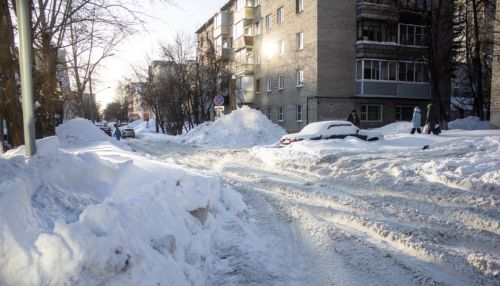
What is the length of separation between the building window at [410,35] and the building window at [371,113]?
17.4 ft

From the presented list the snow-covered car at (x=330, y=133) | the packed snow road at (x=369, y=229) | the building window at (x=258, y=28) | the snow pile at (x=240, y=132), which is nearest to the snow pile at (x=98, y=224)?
the packed snow road at (x=369, y=229)

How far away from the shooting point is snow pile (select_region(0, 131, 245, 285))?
9.00 ft

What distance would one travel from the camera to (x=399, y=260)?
468cm

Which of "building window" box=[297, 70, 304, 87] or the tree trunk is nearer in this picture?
the tree trunk

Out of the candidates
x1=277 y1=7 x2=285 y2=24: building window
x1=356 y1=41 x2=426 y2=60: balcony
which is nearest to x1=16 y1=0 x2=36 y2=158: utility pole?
x1=356 y1=41 x2=426 y2=60: balcony

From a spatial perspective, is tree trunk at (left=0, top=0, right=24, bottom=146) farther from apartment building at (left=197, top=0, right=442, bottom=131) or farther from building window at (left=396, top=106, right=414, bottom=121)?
building window at (left=396, top=106, right=414, bottom=121)

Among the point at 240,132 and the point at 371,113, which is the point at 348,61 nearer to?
the point at 371,113

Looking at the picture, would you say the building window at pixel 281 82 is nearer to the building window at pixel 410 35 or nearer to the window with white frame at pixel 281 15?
the window with white frame at pixel 281 15

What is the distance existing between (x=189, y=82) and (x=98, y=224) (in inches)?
1444

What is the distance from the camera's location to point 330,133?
53.8ft

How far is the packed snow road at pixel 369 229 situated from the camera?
4352 millimetres

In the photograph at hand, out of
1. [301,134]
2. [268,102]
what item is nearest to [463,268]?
[301,134]

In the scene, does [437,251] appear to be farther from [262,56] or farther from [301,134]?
[262,56]

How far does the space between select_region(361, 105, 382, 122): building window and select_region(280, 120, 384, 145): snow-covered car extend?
12.8 meters
